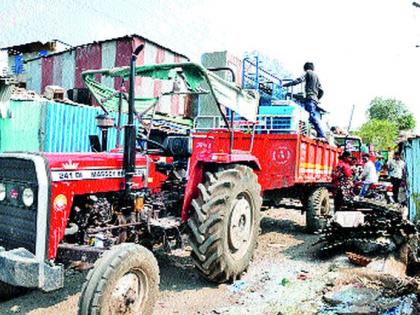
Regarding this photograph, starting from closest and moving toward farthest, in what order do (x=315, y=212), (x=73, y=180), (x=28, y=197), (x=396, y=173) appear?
(x=28, y=197)
(x=73, y=180)
(x=315, y=212)
(x=396, y=173)

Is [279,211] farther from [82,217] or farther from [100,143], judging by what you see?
[82,217]

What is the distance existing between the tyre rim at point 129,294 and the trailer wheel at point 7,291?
56.7 inches

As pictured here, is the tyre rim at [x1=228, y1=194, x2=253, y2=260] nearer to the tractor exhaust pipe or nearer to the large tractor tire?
the large tractor tire

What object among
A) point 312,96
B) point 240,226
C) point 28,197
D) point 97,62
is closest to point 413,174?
point 240,226

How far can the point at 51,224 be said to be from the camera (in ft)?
11.3

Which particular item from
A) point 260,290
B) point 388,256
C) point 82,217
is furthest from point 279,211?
point 82,217

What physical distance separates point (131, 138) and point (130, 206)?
0.73 m

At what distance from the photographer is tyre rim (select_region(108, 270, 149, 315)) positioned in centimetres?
320

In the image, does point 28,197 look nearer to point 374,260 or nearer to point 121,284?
point 121,284

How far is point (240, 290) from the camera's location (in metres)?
4.62

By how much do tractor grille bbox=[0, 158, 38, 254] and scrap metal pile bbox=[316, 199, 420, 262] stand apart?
399 cm

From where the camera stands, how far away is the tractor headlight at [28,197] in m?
3.43

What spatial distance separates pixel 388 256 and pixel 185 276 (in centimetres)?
253

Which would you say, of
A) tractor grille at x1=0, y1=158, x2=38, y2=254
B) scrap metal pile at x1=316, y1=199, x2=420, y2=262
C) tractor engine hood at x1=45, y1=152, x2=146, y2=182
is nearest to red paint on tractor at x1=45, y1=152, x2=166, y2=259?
tractor engine hood at x1=45, y1=152, x2=146, y2=182
